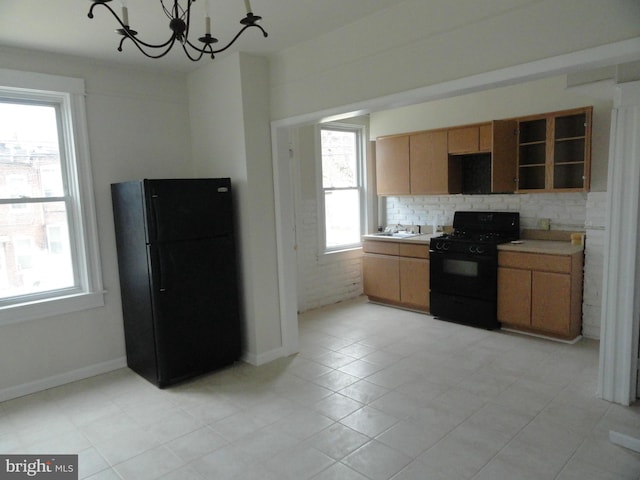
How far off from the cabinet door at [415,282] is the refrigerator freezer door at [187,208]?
7.73 feet

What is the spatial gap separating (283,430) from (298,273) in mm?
2658

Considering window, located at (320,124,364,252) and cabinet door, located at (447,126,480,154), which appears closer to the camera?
cabinet door, located at (447,126,480,154)

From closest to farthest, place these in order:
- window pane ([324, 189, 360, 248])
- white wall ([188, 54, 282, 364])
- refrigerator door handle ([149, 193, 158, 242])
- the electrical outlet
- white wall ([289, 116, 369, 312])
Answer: refrigerator door handle ([149, 193, 158, 242]) → white wall ([188, 54, 282, 364]) → the electrical outlet → white wall ([289, 116, 369, 312]) → window pane ([324, 189, 360, 248])

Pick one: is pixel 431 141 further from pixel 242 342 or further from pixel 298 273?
pixel 242 342

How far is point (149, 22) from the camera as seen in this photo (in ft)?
9.34

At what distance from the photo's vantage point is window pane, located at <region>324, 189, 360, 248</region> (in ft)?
18.6

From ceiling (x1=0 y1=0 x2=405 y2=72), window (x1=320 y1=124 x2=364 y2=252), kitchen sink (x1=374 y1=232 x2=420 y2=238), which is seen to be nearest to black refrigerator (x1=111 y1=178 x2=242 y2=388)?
ceiling (x1=0 y1=0 x2=405 y2=72)

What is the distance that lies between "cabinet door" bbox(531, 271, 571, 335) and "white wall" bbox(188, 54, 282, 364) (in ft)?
8.04

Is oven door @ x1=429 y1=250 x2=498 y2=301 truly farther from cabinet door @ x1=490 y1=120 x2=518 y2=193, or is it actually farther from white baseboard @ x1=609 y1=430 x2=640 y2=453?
white baseboard @ x1=609 y1=430 x2=640 y2=453

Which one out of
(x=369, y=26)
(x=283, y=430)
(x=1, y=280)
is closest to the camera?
(x=283, y=430)

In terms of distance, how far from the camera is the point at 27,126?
3.45 metres

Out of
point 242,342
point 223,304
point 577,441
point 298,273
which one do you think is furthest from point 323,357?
point 577,441

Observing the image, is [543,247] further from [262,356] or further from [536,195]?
[262,356]

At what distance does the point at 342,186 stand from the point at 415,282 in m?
1.61
